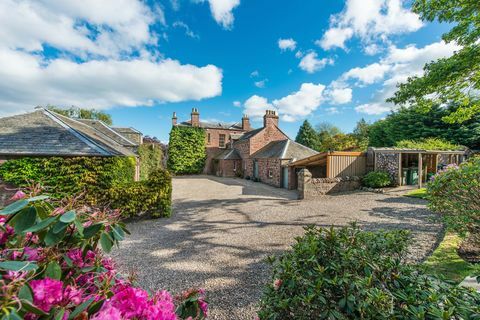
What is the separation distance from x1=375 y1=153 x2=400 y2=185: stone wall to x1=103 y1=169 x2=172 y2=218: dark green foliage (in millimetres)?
14272

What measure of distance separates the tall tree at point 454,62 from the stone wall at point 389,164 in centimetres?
716

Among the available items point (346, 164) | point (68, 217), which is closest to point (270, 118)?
point (346, 164)

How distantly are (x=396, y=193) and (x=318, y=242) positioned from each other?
13.8 m

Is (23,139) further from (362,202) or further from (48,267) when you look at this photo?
(362,202)

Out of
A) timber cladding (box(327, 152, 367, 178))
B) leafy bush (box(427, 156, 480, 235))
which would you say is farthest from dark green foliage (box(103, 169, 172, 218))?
timber cladding (box(327, 152, 367, 178))

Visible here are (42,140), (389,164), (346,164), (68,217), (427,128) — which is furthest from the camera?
(427,128)

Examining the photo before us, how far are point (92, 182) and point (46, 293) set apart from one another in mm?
9465

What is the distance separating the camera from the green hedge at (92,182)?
8.32 metres

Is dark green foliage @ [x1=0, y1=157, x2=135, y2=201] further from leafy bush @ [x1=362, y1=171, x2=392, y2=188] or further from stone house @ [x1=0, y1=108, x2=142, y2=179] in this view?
leafy bush @ [x1=362, y1=171, x2=392, y2=188]

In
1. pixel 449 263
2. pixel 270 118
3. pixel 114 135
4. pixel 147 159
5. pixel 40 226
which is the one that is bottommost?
pixel 449 263

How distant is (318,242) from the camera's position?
2.28m

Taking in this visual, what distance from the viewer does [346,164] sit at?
49.4 feet

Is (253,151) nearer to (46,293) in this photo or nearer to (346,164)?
(346,164)

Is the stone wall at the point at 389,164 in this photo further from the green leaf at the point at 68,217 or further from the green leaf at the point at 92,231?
the green leaf at the point at 68,217
